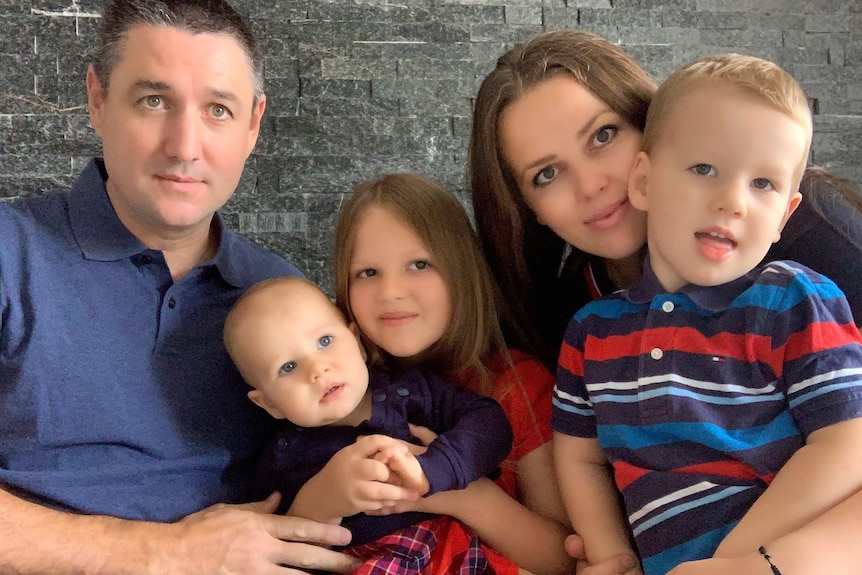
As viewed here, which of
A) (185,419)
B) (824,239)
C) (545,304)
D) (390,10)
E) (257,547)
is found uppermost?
(390,10)

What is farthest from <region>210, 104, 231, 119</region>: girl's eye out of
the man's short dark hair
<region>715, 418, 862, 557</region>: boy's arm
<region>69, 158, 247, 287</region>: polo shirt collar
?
<region>715, 418, 862, 557</region>: boy's arm

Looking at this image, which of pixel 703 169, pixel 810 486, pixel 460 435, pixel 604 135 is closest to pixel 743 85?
pixel 703 169

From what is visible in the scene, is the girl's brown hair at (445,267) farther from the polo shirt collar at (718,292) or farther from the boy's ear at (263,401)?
the polo shirt collar at (718,292)

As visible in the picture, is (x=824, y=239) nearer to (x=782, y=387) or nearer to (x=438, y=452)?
(x=782, y=387)

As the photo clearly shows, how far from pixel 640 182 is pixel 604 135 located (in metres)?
0.14

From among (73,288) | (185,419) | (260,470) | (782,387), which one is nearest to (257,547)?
(260,470)

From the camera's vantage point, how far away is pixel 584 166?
119 cm

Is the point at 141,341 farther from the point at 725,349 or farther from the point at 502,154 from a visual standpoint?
the point at 725,349

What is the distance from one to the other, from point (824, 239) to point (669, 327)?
30 cm

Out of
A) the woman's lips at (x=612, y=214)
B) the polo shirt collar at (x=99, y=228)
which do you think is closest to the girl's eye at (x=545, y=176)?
the woman's lips at (x=612, y=214)

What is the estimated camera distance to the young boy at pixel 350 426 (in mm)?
1104

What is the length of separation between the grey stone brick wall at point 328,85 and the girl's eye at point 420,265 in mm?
701

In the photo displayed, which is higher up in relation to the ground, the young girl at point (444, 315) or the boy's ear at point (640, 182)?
the boy's ear at point (640, 182)

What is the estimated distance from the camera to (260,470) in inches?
53.1
